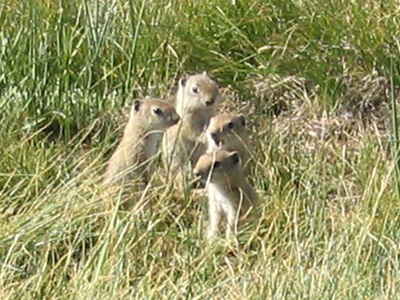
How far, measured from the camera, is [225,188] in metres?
6.07

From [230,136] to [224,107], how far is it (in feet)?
2.29

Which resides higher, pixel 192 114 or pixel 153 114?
pixel 153 114

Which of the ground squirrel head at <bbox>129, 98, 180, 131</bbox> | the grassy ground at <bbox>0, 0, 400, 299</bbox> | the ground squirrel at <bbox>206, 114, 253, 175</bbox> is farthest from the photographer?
the ground squirrel head at <bbox>129, 98, 180, 131</bbox>

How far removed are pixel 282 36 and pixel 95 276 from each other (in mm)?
2457

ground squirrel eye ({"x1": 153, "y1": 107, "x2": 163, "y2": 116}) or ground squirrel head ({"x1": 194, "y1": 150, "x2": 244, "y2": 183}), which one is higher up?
ground squirrel head ({"x1": 194, "y1": 150, "x2": 244, "y2": 183})

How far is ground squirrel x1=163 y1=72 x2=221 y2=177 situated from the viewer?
6793 millimetres

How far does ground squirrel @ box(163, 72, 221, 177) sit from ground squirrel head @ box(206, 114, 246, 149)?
0.15m

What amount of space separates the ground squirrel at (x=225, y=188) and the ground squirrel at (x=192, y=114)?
1.87 feet

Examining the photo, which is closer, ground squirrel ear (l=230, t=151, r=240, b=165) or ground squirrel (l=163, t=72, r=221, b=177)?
ground squirrel ear (l=230, t=151, r=240, b=165)

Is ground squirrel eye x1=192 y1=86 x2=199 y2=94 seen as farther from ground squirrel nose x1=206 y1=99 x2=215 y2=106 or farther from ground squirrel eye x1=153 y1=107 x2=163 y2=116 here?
ground squirrel eye x1=153 y1=107 x2=163 y2=116

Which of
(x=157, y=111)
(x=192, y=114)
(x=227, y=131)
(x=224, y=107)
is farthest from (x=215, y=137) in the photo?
(x=224, y=107)

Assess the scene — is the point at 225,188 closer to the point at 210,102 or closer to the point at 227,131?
the point at 227,131

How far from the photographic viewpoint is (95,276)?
5.12 m

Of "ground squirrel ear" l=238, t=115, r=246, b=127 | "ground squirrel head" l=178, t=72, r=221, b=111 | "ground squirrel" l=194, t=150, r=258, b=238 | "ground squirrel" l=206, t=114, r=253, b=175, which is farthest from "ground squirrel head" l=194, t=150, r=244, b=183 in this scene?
"ground squirrel head" l=178, t=72, r=221, b=111
